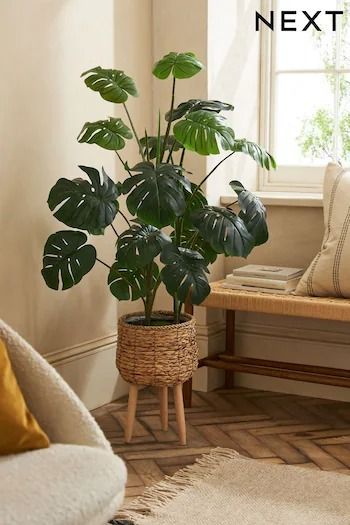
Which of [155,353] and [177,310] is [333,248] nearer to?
[177,310]

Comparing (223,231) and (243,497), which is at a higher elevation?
(223,231)

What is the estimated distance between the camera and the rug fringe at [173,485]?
3.10m

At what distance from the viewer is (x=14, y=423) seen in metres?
2.33

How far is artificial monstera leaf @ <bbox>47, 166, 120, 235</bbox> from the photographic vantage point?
348 centimetres

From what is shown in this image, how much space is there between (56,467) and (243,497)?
43.4 inches

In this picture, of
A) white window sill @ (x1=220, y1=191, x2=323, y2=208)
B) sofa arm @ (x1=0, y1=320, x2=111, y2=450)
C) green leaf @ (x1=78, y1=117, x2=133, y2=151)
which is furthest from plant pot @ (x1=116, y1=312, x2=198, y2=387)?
sofa arm @ (x1=0, y1=320, x2=111, y2=450)

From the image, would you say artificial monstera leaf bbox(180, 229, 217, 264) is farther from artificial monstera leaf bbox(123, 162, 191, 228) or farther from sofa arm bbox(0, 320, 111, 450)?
sofa arm bbox(0, 320, 111, 450)

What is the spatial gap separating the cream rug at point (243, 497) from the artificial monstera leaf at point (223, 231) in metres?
0.76

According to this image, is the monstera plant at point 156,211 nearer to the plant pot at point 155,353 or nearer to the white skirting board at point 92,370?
the plant pot at point 155,353

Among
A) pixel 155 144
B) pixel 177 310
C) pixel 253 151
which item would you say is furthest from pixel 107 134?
pixel 177 310

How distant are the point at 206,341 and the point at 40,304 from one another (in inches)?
37.4

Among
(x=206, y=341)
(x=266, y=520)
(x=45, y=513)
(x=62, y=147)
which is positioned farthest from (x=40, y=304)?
(x=45, y=513)

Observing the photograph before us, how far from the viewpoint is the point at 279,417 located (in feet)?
13.5

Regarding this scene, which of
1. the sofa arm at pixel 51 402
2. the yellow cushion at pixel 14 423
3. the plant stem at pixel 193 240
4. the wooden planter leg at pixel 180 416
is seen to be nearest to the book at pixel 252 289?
the plant stem at pixel 193 240
